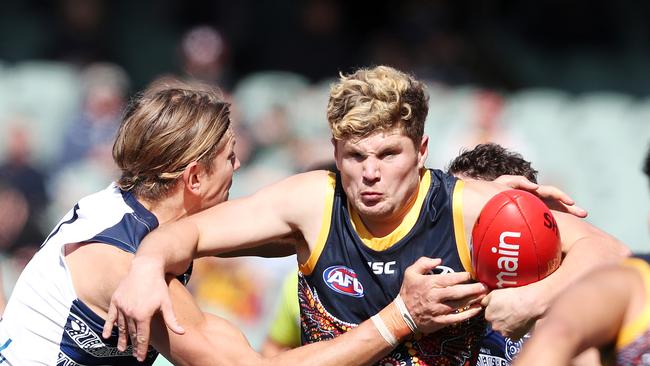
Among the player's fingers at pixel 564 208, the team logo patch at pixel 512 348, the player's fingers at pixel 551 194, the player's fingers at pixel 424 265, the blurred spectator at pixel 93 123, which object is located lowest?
the team logo patch at pixel 512 348

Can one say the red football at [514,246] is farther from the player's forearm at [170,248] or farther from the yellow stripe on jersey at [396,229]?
the player's forearm at [170,248]

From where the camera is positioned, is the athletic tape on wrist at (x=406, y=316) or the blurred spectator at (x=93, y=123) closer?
the athletic tape on wrist at (x=406, y=316)

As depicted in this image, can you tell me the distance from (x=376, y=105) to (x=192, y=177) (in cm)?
85

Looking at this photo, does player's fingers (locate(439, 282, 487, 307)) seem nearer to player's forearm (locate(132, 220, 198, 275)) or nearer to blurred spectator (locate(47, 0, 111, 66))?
player's forearm (locate(132, 220, 198, 275))

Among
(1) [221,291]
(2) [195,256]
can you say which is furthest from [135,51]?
(2) [195,256]

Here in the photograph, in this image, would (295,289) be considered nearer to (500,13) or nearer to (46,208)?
(46,208)

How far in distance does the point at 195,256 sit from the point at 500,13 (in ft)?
34.3

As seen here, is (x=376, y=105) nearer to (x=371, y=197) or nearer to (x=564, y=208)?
(x=371, y=197)

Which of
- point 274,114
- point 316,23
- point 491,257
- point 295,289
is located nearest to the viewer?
point 491,257

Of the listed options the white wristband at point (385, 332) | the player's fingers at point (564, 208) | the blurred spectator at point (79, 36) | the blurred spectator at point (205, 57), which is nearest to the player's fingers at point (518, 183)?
the player's fingers at point (564, 208)

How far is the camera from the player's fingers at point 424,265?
3.97 metres

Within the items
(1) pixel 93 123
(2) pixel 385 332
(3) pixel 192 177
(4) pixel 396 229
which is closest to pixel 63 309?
(3) pixel 192 177

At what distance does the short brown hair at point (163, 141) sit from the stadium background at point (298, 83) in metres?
4.62

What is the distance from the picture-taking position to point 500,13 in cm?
1395
